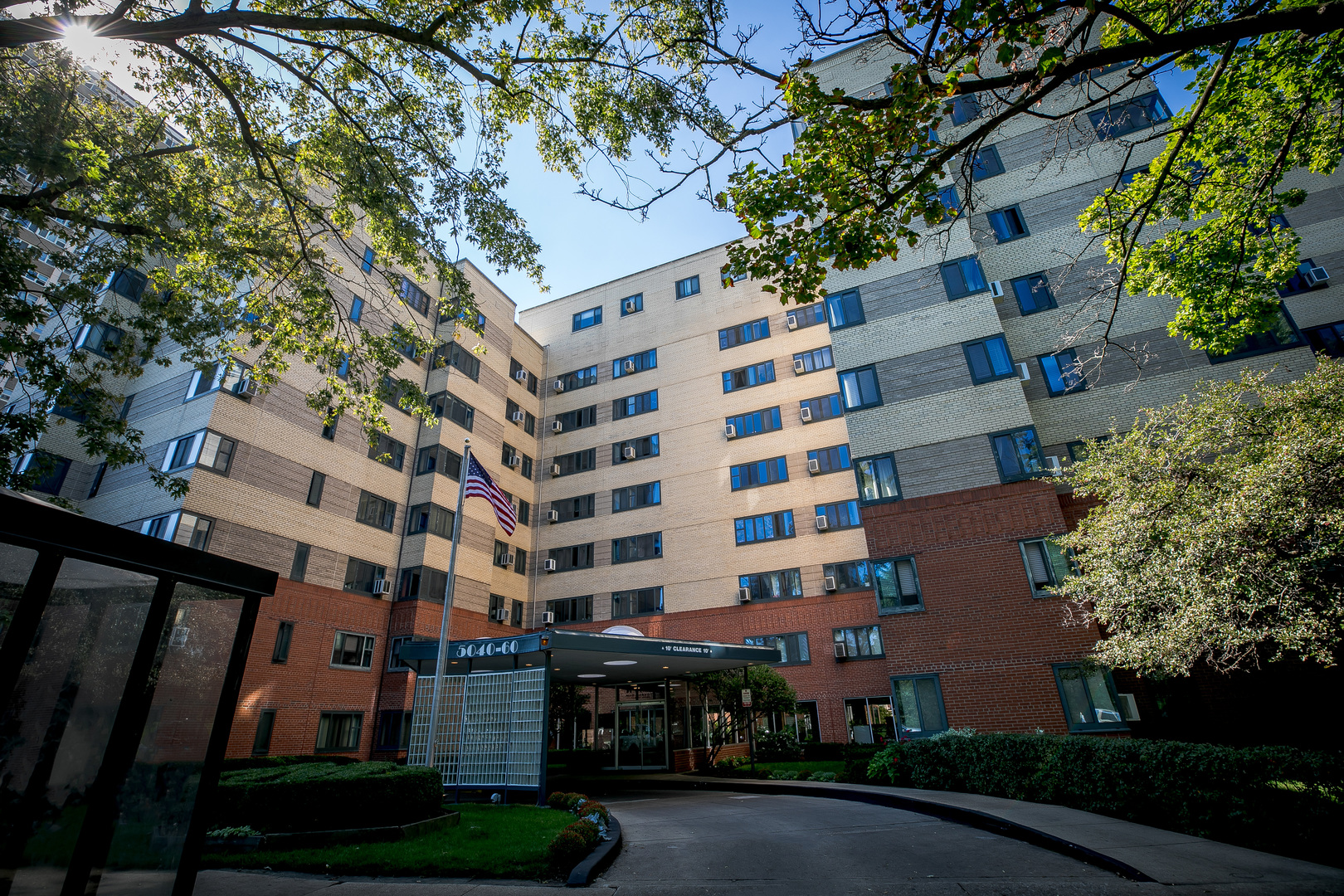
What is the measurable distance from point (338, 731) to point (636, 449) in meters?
19.2

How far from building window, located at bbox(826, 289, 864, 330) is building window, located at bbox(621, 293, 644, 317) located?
1727cm

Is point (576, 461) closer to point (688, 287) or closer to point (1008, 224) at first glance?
point (688, 287)

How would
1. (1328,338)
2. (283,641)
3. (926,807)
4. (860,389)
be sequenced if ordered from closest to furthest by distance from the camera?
(926,807) < (1328,338) < (860,389) < (283,641)

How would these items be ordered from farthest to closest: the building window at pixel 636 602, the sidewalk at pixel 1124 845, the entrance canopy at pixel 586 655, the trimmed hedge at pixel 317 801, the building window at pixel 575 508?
the building window at pixel 575 508, the building window at pixel 636 602, the entrance canopy at pixel 586 655, the trimmed hedge at pixel 317 801, the sidewalk at pixel 1124 845

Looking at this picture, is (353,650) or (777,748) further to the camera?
(353,650)

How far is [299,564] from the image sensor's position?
79.7ft

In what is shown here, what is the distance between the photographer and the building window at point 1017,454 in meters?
19.1

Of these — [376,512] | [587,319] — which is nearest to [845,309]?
[587,319]

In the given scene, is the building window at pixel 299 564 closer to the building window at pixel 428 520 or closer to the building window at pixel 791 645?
the building window at pixel 428 520

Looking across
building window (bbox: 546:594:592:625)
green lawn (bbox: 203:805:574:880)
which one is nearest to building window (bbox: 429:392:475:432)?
building window (bbox: 546:594:592:625)

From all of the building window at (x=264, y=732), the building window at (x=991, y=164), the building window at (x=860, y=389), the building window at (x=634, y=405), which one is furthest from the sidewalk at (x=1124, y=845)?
the building window at (x=634, y=405)

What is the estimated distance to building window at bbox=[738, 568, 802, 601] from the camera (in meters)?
28.6

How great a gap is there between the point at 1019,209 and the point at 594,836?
25838 mm

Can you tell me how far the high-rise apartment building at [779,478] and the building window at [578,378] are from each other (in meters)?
1.88
